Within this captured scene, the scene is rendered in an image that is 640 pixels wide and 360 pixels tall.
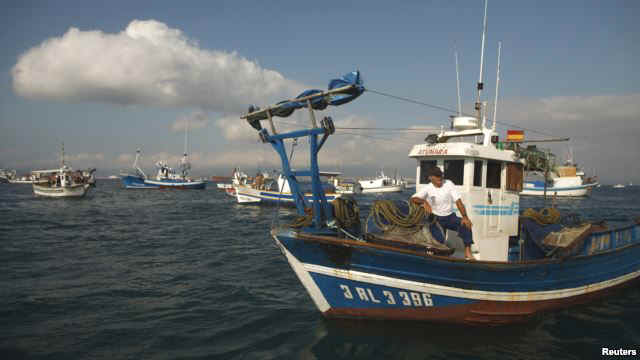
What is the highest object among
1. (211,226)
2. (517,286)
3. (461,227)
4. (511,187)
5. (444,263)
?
(511,187)

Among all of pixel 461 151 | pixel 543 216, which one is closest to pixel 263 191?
pixel 543 216

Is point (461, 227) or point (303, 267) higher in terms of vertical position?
point (461, 227)

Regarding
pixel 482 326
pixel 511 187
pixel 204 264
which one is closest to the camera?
pixel 482 326

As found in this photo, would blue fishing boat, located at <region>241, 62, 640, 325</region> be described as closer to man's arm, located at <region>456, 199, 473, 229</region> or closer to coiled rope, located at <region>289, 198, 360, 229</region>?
coiled rope, located at <region>289, 198, 360, 229</region>

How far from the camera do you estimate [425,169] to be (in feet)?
28.3

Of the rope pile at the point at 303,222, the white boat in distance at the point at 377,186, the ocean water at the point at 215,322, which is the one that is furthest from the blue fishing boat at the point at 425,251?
the white boat in distance at the point at 377,186

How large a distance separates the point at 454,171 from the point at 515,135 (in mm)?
2529

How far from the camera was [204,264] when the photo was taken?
546 inches

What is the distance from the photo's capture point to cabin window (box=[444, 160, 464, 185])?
816 cm

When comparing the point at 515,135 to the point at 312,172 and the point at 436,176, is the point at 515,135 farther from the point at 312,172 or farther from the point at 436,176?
the point at 312,172

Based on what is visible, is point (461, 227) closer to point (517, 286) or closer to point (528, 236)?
point (517, 286)

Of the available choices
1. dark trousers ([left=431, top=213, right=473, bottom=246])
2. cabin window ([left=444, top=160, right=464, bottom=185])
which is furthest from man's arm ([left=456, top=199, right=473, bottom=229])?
cabin window ([left=444, top=160, right=464, bottom=185])

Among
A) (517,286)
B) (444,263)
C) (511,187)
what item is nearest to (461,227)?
(444,263)

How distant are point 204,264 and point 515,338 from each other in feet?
33.8
